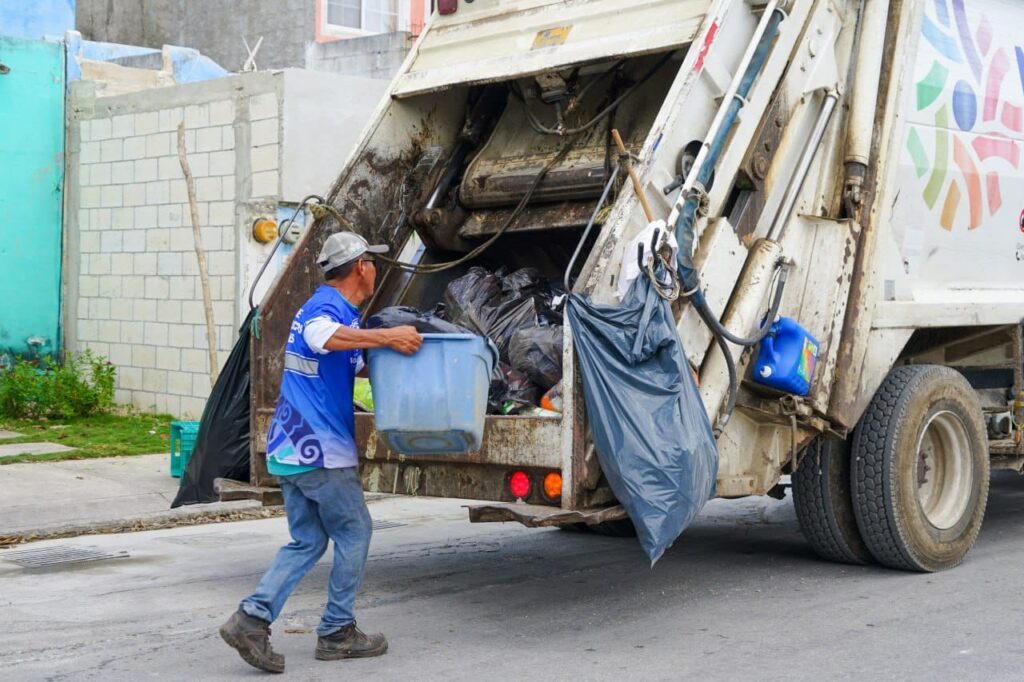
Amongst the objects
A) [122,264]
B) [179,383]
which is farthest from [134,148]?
[179,383]

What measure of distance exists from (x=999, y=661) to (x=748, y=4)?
2833 mm

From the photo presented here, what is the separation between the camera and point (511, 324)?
662 cm

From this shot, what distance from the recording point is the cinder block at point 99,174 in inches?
502

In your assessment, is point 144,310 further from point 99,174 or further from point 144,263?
point 99,174

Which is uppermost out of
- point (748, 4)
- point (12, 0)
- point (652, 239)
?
point (12, 0)

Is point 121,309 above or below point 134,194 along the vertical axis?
below

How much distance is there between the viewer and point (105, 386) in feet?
40.6

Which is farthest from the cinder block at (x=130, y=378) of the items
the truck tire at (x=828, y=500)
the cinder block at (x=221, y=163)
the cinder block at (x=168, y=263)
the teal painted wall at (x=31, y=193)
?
the truck tire at (x=828, y=500)

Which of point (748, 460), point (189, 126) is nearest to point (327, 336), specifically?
point (748, 460)

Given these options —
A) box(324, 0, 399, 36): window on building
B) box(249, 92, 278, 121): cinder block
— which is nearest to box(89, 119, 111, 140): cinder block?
box(249, 92, 278, 121): cinder block

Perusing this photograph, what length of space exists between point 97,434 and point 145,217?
6.98 feet

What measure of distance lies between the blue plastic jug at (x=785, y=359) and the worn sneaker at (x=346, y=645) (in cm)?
199

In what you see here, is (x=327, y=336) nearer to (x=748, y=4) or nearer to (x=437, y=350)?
(x=437, y=350)

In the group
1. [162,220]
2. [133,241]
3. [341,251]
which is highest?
[162,220]
